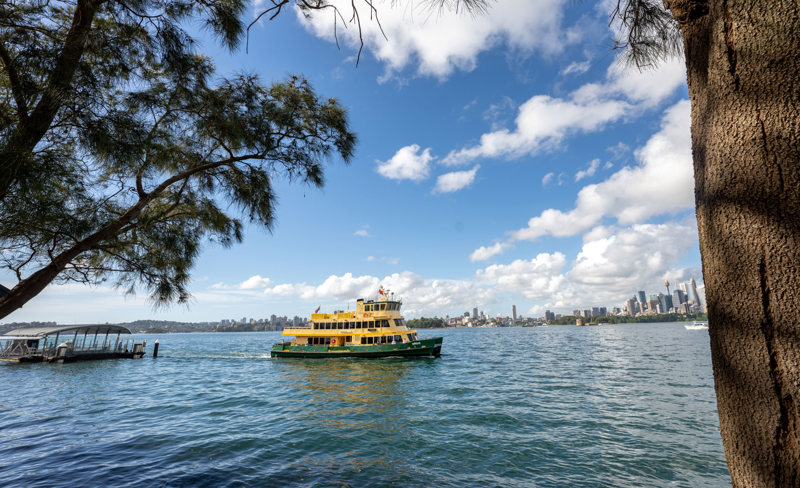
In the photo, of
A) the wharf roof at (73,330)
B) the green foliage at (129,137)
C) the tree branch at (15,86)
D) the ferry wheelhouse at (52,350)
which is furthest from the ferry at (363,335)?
the tree branch at (15,86)

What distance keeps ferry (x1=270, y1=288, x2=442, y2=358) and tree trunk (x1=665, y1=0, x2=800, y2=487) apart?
28.1 meters

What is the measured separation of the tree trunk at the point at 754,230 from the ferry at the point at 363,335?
28.1 meters

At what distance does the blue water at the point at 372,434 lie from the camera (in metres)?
7.02

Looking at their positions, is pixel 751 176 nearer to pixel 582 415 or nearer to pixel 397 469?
pixel 397 469

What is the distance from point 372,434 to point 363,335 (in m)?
20.0

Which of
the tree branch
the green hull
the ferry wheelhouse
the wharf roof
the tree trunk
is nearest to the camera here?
the tree trunk

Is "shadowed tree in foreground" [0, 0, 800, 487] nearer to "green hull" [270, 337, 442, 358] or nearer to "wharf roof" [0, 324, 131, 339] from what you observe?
"green hull" [270, 337, 442, 358]

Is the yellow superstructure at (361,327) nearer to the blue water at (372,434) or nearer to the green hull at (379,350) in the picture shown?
the green hull at (379,350)

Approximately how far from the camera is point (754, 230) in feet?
4.39

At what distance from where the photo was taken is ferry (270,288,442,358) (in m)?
28.9

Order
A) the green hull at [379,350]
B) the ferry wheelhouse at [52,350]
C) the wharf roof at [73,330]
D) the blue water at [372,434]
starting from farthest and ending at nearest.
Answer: the wharf roof at [73,330]
the ferry wheelhouse at [52,350]
the green hull at [379,350]
the blue water at [372,434]

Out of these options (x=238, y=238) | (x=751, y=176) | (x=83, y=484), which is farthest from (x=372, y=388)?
(x=751, y=176)

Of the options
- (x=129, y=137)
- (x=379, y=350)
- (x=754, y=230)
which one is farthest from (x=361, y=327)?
(x=754, y=230)

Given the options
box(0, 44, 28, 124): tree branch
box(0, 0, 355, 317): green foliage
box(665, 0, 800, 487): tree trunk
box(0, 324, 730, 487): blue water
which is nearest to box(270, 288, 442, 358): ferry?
box(0, 324, 730, 487): blue water
